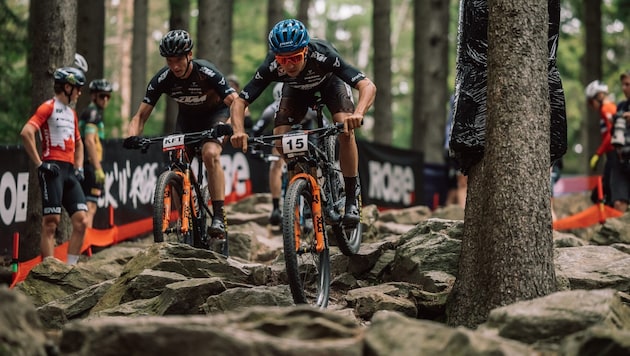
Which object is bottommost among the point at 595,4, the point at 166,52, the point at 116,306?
the point at 116,306

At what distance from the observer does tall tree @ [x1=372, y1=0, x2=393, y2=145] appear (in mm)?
22016

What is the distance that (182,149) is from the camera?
9133mm

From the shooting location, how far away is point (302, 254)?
7.67m

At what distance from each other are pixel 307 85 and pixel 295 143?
1.04m

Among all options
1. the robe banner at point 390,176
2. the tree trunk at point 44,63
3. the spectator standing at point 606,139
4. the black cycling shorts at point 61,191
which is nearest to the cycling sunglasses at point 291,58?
the black cycling shorts at point 61,191

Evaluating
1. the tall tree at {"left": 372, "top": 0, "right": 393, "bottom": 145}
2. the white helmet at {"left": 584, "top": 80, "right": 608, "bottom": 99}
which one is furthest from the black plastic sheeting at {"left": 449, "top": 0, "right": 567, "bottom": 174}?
the tall tree at {"left": 372, "top": 0, "right": 393, "bottom": 145}

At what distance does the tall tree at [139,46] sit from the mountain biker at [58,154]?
624 inches

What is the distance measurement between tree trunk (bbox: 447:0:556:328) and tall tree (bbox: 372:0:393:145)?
14.8 meters

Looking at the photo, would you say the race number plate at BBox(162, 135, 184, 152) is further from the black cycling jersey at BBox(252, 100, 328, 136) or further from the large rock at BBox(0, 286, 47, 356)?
the large rock at BBox(0, 286, 47, 356)

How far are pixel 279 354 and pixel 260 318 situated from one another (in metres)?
0.55

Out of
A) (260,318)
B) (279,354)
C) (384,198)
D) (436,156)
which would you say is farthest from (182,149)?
(436,156)

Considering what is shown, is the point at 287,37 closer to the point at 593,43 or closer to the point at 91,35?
the point at 91,35

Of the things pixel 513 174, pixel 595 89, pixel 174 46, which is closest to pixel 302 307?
pixel 513 174

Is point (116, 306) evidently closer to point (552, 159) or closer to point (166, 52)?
point (166, 52)
